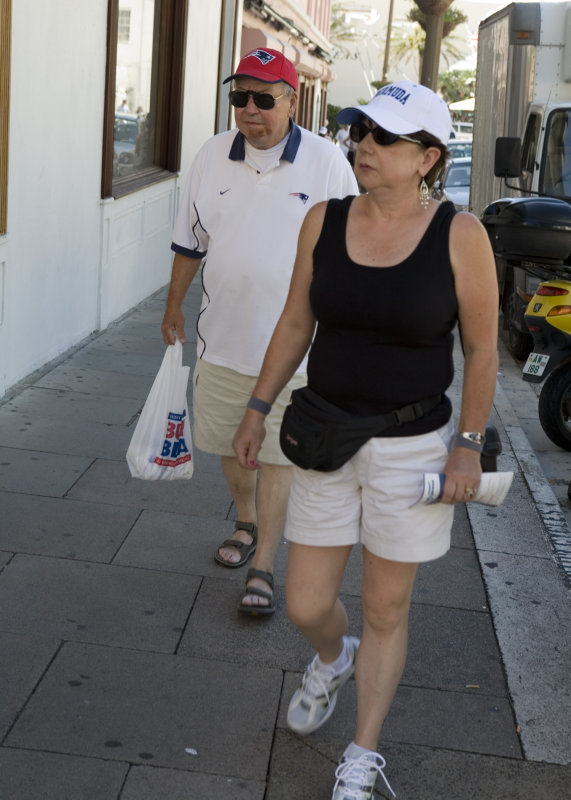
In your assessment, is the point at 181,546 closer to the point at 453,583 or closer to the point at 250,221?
the point at 453,583

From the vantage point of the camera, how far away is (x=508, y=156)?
9.02m

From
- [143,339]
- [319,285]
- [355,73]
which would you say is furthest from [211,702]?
[355,73]

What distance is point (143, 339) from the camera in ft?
28.4

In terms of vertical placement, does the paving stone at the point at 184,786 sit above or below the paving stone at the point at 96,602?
below

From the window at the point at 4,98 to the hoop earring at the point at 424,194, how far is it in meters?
3.82

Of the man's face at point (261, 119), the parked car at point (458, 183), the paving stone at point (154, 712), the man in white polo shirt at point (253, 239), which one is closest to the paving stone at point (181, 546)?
the man in white polo shirt at point (253, 239)

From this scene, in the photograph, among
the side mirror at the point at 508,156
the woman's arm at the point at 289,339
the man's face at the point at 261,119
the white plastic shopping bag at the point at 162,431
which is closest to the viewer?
the woman's arm at the point at 289,339

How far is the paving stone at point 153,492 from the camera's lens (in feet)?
16.5

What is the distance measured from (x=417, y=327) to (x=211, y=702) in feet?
4.60

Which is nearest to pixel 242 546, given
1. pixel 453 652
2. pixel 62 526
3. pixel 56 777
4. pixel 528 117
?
pixel 62 526

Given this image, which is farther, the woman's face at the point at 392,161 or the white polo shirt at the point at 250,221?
the white polo shirt at the point at 250,221

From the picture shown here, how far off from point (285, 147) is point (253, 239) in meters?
0.34

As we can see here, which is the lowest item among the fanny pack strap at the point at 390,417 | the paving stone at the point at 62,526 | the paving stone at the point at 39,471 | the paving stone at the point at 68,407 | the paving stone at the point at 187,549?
the paving stone at the point at 187,549

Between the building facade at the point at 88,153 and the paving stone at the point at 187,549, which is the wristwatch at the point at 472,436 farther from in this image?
A: the building facade at the point at 88,153
